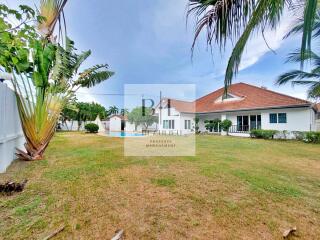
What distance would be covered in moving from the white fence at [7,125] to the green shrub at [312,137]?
778 inches

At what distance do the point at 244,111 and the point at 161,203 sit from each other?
20.0 metres

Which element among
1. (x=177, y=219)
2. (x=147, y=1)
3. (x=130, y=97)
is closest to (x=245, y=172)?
(x=177, y=219)

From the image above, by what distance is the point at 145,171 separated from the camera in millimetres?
6141

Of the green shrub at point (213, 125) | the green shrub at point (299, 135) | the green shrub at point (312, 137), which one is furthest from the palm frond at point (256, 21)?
the green shrub at point (213, 125)

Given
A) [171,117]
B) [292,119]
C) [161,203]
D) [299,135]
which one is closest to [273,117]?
[292,119]

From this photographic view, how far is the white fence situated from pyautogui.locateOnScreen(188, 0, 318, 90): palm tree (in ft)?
19.4

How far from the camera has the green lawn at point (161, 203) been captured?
2826 mm

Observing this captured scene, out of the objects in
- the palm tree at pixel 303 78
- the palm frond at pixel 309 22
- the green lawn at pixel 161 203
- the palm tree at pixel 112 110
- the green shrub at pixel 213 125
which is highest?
the palm tree at pixel 112 110

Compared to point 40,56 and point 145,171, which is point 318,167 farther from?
point 40,56

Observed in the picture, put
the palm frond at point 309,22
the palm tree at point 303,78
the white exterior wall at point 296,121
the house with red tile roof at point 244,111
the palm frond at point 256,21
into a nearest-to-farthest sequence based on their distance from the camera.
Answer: the palm frond at point 309,22, the palm frond at point 256,21, the palm tree at point 303,78, the white exterior wall at point 296,121, the house with red tile roof at point 244,111

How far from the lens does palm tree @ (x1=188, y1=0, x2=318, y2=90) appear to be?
233 centimetres

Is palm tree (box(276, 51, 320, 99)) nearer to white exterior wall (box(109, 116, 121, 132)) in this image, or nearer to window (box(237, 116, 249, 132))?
window (box(237, 116, 249, 132))

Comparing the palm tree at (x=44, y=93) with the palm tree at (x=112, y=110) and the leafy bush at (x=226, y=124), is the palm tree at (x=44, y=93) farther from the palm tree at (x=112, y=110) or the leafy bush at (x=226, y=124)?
the palm tree at (x=112, y=110)
